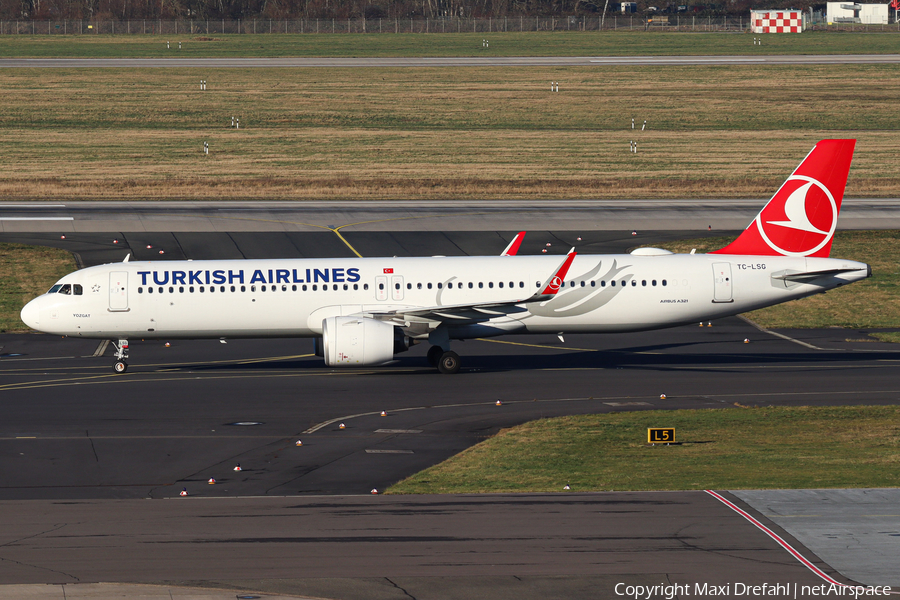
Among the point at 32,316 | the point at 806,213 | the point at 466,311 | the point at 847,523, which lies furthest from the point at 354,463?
the point at 806,213

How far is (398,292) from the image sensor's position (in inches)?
1500

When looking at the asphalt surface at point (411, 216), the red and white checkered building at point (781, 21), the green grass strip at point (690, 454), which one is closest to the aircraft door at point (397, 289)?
the green grass strip at point (690, 454)

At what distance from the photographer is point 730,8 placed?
7731 inches

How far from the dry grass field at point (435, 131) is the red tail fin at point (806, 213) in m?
36.1

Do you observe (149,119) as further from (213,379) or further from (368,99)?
(213,379)

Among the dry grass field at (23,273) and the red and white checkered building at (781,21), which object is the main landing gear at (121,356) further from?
the red and white checkered building at (781,21)

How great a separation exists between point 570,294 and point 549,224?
87.0 ft

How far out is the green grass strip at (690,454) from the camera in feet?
80.9

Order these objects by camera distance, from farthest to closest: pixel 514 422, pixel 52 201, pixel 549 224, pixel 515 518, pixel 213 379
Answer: pixel 52 201 → pixel 549 224 → pixel 213 379 → pixel 514 422 → pixel 515 518

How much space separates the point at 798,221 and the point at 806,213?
447 mm

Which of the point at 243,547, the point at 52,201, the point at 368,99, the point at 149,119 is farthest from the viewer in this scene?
the point at 368,99

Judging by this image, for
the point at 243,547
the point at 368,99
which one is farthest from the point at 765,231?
the point at 368,99

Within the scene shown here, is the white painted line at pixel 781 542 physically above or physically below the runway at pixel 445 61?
below

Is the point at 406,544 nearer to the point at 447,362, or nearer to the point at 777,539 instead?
the point at 777,539
